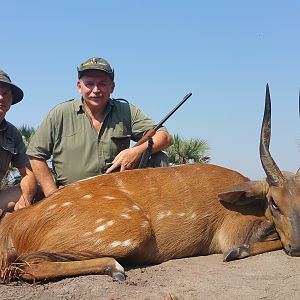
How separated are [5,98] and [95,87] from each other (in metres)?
1.17

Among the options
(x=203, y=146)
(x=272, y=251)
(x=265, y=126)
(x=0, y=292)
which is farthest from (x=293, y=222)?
(x=203, y=146)

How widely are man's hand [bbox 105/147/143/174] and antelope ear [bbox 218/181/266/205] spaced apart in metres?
1.54

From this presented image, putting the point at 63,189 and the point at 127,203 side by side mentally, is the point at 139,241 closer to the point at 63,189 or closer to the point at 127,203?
the point at 127,203

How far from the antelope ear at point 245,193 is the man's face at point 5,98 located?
3103 mm

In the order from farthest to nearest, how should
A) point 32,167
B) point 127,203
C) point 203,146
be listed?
point 203,146 < point 32,167 < point 127,203

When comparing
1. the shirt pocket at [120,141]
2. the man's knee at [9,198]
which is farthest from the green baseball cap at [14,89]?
the shirt pocket at [120,141]

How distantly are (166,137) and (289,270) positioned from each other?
9.78 ft

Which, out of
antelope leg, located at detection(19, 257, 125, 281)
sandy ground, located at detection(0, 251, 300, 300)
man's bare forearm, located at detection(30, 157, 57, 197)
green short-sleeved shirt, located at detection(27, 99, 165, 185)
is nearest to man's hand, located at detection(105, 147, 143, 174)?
green short-sleeved shirt, located at detection(27, 99, 165, 185)

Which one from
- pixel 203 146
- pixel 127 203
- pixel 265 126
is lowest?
pixel 203 146

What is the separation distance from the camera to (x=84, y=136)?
22.5ft

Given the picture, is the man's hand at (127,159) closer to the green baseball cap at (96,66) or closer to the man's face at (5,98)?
the green baseball cap at (96,66)

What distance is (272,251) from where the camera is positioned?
5254mm

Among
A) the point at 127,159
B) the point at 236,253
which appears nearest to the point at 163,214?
the point at 236,253

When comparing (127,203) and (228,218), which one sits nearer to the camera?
(127,203)
